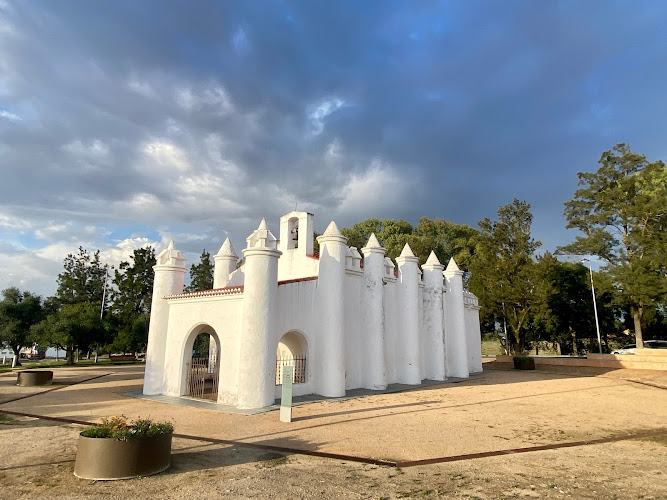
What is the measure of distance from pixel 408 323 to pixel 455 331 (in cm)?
580

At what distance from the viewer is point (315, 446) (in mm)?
9438

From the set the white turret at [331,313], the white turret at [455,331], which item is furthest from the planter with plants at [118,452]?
the white turret at [455,331]

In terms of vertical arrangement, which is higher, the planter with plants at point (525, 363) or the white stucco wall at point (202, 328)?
the white stucco wall at point (202, 328)

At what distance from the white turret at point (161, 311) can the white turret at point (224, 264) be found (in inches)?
104

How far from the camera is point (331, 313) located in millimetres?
17406

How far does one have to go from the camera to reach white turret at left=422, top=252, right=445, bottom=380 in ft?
76.3

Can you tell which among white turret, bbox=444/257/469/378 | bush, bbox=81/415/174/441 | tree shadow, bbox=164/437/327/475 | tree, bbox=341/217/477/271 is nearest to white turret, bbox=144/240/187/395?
tree shadow, bbox=164/437/327/475

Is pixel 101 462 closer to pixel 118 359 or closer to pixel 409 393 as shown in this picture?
pixel 409 393

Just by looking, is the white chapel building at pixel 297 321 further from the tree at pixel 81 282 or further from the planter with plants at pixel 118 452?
the tree at pixel 81 282

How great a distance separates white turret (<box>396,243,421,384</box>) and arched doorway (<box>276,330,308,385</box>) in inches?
204

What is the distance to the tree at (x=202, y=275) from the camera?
5741 cm

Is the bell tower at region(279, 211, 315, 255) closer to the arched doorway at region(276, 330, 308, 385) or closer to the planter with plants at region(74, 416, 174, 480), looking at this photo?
the arched doorway at region(276, 330, 308, 385)

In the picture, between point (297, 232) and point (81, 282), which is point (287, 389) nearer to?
point (297, 232)

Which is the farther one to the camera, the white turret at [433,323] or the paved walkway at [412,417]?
the white turret at [433,323]
